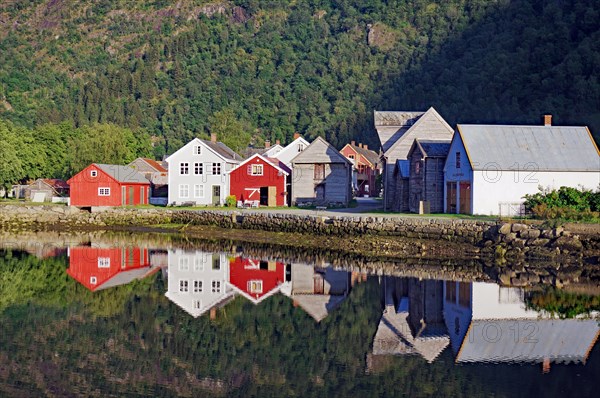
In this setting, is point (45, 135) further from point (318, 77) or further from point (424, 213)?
point (318, 77)

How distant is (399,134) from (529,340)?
36212 mm

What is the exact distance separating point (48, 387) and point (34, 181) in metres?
66.1

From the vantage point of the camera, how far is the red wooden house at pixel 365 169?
298ft

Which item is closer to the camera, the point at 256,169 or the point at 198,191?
the point at 256,169

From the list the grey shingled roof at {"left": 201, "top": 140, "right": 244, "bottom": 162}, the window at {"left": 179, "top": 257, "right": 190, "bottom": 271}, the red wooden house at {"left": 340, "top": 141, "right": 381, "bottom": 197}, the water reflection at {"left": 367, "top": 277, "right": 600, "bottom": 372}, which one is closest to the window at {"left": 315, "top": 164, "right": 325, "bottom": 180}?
the grey shingled roof at {"left": 201, "top": 140, "right": 244, "bottom": 162}

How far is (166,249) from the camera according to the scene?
143 ft

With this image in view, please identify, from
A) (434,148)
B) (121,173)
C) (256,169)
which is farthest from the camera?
(121,173)

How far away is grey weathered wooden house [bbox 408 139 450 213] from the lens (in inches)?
1897

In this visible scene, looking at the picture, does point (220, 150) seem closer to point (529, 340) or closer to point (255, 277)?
point (255, 277)

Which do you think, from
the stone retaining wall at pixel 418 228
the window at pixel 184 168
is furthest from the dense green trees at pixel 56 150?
the stone retaining wall at pixel 418 228

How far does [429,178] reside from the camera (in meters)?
48.4

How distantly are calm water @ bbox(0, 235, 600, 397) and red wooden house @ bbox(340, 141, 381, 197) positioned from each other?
184 ft

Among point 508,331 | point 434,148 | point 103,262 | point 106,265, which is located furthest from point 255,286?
point 434,148

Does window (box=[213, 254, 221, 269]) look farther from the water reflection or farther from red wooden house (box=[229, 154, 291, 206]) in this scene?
red wooden house (box=[229, 154, 291, 206])
